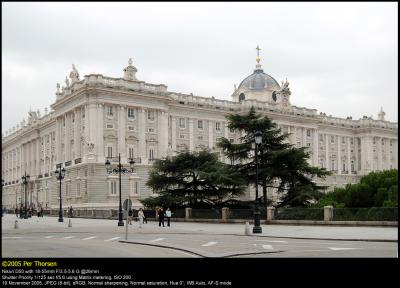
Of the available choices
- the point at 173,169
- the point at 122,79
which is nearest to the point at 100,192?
the point at 122,79

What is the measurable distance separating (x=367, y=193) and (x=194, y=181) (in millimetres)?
14167

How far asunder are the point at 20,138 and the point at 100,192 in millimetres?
47197

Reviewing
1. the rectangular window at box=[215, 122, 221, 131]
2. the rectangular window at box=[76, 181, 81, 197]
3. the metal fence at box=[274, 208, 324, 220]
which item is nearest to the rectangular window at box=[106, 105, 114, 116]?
the rectangular window at box=[76, 181, 81, 197]

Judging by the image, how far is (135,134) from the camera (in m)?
79.3

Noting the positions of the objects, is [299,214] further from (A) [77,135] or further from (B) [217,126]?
(B) [217,126]

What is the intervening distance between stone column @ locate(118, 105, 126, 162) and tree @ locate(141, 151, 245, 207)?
2554 cm

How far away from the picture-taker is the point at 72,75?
268 ft

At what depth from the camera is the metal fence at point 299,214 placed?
125 ft

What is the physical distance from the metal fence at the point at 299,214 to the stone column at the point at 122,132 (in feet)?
128

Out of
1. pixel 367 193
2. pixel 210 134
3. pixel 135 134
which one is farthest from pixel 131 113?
pixel 367 193

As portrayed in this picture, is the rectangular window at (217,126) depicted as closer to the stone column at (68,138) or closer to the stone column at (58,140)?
the stone column at (68,138)
